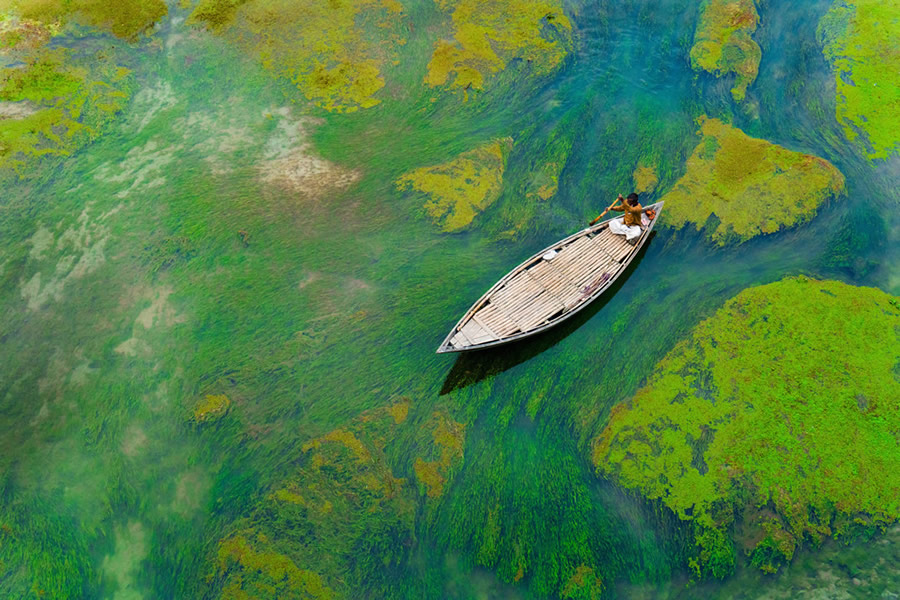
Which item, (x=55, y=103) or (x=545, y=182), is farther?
(x=55, y=103)

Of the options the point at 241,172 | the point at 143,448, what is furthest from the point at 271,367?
the point at 241,172

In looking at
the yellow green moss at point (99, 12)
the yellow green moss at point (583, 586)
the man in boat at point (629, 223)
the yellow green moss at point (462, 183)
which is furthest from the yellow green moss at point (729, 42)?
the yellow green moss at point (99, 12)

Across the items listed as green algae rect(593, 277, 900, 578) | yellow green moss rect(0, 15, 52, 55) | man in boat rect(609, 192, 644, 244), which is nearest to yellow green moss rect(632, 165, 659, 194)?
man in boat rect(609, 192, 644, 244)

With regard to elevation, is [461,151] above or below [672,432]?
above

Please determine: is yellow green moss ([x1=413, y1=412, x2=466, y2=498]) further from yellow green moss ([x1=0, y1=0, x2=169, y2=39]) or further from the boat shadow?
yellow green moss ([x1=0, y1=0, x2=169, y2=39])

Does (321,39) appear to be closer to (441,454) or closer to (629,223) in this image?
(629,223)

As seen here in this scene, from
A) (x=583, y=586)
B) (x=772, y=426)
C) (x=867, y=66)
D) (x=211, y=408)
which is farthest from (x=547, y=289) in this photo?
(x=867, y=66)

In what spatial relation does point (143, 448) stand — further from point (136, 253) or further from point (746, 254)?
point (746, 254)
